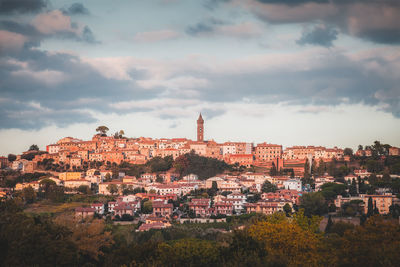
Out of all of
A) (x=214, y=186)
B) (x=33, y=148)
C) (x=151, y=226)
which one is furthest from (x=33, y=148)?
(x=151, y=226)

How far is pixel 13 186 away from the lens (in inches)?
2714

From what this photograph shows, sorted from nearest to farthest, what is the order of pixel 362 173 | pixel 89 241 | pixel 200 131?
pixel 89 241
pixel 362 173
pixel 200 131

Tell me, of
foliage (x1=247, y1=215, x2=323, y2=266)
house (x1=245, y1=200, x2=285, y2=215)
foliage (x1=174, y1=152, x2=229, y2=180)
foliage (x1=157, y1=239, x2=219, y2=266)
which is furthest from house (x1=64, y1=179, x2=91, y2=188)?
foliage (x1=247, y1=215, x2=323, y2=266)

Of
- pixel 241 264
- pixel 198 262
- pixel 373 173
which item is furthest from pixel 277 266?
pixel 373 173

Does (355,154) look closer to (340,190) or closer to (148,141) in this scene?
(340,190)

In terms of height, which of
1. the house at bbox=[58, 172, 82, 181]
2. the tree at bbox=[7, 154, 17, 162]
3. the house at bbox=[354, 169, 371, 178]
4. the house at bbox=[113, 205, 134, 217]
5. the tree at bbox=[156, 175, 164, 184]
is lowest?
the house at bbox=[113, 205, 134, 217]

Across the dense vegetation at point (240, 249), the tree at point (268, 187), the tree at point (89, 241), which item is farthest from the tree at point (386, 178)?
the tree at point (89, 241)

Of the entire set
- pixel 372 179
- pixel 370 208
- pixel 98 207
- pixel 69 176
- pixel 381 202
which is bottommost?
pixel 98 207

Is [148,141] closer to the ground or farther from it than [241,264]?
farther from it

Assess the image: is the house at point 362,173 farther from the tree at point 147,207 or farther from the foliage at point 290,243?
the foliage at point 290,243

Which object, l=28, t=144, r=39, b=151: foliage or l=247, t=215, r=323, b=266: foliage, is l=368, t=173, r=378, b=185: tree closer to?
l=247, t=215, r=323, b=266: foliage

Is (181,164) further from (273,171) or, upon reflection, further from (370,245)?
(370,245)

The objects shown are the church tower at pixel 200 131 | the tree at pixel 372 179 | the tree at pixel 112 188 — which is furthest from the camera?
the church tower at pixel 200 131

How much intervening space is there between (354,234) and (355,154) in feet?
194
